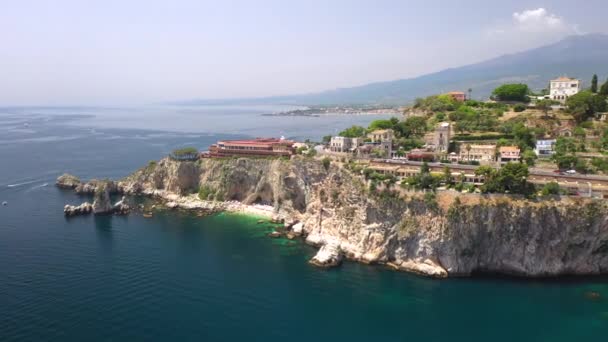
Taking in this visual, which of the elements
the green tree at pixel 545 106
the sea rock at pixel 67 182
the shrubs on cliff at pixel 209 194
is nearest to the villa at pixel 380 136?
the shrubs on cliff at pixel 209 194

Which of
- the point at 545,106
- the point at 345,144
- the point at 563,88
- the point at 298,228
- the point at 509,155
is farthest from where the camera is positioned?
the point at 563,88

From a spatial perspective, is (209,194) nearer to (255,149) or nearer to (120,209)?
(255,149)

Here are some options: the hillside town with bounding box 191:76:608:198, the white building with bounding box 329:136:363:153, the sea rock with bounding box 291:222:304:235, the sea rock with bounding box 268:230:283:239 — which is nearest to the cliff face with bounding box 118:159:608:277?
the sea rock with bounding box 291:222:304:235

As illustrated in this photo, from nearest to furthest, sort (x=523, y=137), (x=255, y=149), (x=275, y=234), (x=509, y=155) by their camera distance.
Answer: (x=275, y=234) → (x=509, y=155) → (x=523, y=137) → (x=255, y=149)

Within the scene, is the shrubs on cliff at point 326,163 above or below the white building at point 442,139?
below

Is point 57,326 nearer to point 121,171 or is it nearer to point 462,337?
point 462,337

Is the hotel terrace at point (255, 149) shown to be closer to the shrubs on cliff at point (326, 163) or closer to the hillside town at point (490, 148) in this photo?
the hillside town at point (490, 148)

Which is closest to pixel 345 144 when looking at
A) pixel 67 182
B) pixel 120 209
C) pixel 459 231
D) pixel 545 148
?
pixel 459 231

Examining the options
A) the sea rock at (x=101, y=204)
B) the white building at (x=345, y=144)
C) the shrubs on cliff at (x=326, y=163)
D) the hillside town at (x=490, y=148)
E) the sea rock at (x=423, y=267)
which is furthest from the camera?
the white building at (x=345, y=144)
